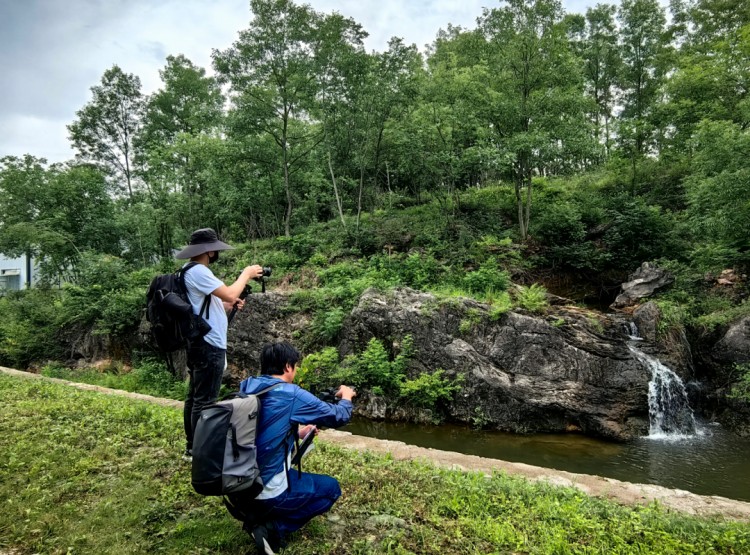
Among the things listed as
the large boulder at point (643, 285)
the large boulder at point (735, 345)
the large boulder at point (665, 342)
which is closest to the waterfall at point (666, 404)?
the large boulder at point (665, 342)

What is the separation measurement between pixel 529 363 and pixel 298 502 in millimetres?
8223

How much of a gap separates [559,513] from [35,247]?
29087 mm

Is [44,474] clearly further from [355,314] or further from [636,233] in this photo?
[636,233]

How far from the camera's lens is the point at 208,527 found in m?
3.17

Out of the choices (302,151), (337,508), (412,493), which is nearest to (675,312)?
(412,493)

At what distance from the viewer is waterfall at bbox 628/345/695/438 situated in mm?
9070

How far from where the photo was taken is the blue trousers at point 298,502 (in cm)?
271

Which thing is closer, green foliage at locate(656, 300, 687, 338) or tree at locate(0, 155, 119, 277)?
green foliage at locate(656, 300, 687, 338)

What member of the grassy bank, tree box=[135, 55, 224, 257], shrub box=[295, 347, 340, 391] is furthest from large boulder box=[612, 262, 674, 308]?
tree box=[135, 55, 224, 257]

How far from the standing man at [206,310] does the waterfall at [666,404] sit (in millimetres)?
9925

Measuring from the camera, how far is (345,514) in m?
3.45

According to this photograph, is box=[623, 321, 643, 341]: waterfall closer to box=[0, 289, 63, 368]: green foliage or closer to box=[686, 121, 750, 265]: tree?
box=[686, 121, 750, 265]: tree

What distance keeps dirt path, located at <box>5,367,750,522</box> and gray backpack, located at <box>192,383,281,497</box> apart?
3205 millimetres

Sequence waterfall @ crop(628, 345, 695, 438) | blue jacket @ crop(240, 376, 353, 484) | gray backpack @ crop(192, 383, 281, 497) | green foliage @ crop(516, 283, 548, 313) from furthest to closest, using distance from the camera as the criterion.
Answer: green foliage @ crop(516, 283, 548, 313) → waterfall @ crop(628, 345, 695, 438) → blue jacket @ crop(240, 376, 353, 484) → gray backpack @ crop(192, 383, 281, 497)
